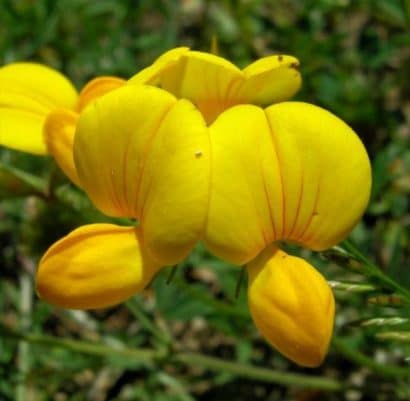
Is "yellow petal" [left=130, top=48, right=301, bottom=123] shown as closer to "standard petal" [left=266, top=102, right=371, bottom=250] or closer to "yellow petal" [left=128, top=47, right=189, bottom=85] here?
"yellow petal" [left=128, top=47, right=189, bottom=85]

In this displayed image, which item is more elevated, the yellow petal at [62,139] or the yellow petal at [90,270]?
the yellow petal at [62,139]

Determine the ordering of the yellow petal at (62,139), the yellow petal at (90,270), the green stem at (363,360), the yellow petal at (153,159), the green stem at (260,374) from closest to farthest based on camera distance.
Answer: the yellow petal at (153,159) → the yellow petal at (90,270) → the yellow petal at (62,139) → the green stem at (363,360) → the green stem at (260,374)

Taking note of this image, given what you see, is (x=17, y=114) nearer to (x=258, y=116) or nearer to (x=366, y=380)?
(x=258, y=116)

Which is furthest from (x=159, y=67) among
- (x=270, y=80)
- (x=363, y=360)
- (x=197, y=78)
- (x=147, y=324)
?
(x=147, y=324)

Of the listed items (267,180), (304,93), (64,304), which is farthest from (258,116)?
(304,93)

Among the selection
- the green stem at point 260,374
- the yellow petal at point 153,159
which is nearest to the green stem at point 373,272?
the yellow petal at point 153,159

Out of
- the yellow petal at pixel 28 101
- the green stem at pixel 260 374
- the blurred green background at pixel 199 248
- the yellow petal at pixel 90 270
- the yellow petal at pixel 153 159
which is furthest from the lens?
the blurred green background at pixel 199 248

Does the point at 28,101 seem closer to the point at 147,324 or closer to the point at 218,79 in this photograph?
the point at 218,79

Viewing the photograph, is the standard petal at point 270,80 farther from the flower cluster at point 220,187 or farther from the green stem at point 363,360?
the green stem at point 363,360
